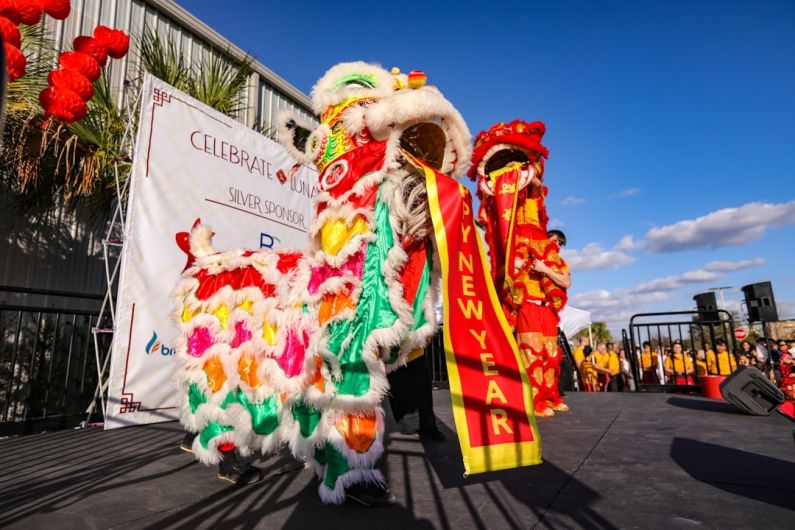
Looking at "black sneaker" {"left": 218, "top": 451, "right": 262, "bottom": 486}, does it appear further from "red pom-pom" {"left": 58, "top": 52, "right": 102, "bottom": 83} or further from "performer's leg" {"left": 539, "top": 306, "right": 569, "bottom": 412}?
"red pom-pom" {"left": 58, "top": 52, "right": 102, "bottom": 83}

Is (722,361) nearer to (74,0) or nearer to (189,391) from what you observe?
(189,391)

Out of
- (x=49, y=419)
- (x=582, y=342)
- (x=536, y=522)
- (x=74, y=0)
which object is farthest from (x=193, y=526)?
(x=582, y=342)

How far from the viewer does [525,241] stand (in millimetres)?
4113

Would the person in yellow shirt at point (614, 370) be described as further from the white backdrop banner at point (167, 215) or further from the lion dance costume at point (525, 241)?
the white backdrop banner at point (167, 215)

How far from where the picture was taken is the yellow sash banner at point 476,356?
1.76 metres

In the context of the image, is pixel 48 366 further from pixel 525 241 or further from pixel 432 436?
pixel 525 241

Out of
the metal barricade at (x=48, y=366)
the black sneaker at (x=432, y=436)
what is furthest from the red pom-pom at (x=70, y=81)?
the black sneaker at (x=432, y=436)

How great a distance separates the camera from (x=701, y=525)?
1516mm

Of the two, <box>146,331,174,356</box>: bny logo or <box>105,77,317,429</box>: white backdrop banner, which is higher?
<box>105,77,317,429</box>: white backdrop banner

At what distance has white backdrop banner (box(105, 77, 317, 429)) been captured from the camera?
13.4 ft

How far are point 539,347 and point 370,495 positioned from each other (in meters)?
2.50

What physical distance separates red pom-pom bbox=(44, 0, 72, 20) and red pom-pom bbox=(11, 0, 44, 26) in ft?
0.19

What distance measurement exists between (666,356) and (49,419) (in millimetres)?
9961

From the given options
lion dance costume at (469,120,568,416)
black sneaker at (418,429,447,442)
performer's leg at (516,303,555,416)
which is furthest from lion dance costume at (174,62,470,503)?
performer's leg at (516,303,555,416)
